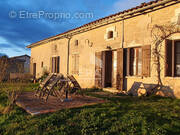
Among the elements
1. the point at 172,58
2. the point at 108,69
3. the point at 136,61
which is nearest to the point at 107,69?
the point at 108,69

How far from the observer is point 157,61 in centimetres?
597

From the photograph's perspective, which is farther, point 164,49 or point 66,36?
point 66,36

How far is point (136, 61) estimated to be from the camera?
6.93 m

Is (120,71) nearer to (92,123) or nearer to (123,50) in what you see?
(123,50)

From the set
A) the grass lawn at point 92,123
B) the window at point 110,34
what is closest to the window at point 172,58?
the grass lawn at point 92,123

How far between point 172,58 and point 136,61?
1580mm

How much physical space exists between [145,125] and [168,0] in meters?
4.84

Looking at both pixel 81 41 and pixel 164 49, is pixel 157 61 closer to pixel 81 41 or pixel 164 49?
pixel 164 49

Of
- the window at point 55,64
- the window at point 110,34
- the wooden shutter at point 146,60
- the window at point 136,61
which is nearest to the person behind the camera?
the wooden shutter at point 146,60

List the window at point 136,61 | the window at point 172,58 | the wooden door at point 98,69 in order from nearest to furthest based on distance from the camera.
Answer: the window at point 172,58 → the window at point 136,61 → the wooden door at point 98,69

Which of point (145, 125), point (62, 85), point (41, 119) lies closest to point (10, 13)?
point (62, 85)

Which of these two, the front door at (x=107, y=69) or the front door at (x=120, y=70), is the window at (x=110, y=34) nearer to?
the front door at (x=107, y=69)

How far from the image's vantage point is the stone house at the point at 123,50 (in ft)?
18.9

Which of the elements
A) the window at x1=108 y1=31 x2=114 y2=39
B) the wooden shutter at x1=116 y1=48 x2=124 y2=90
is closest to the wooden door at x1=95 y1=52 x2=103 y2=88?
the window at x1=108 y1=31 x2=114 y2=39
